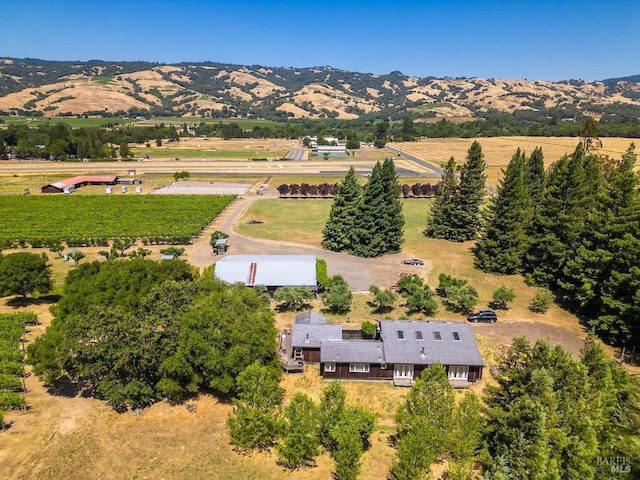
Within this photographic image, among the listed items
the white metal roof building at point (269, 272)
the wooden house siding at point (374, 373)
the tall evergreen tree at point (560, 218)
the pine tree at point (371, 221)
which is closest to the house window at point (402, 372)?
the wooden house siding at point (374, 373)

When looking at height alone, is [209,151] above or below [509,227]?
above

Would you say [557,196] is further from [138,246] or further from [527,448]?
[138,246]

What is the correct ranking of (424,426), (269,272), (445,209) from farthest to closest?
(445,209)
(269,272)
(424,426)

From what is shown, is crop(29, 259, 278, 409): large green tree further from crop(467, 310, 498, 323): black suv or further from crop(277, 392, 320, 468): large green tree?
crop(467, 310, 498, 323): black suv

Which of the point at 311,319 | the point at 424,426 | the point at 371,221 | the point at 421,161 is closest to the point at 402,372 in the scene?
the point at 311,319

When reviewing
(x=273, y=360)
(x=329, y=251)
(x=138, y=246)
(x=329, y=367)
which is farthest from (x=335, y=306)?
(x=138, y=246)

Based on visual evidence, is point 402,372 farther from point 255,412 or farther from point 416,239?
point 416,239
